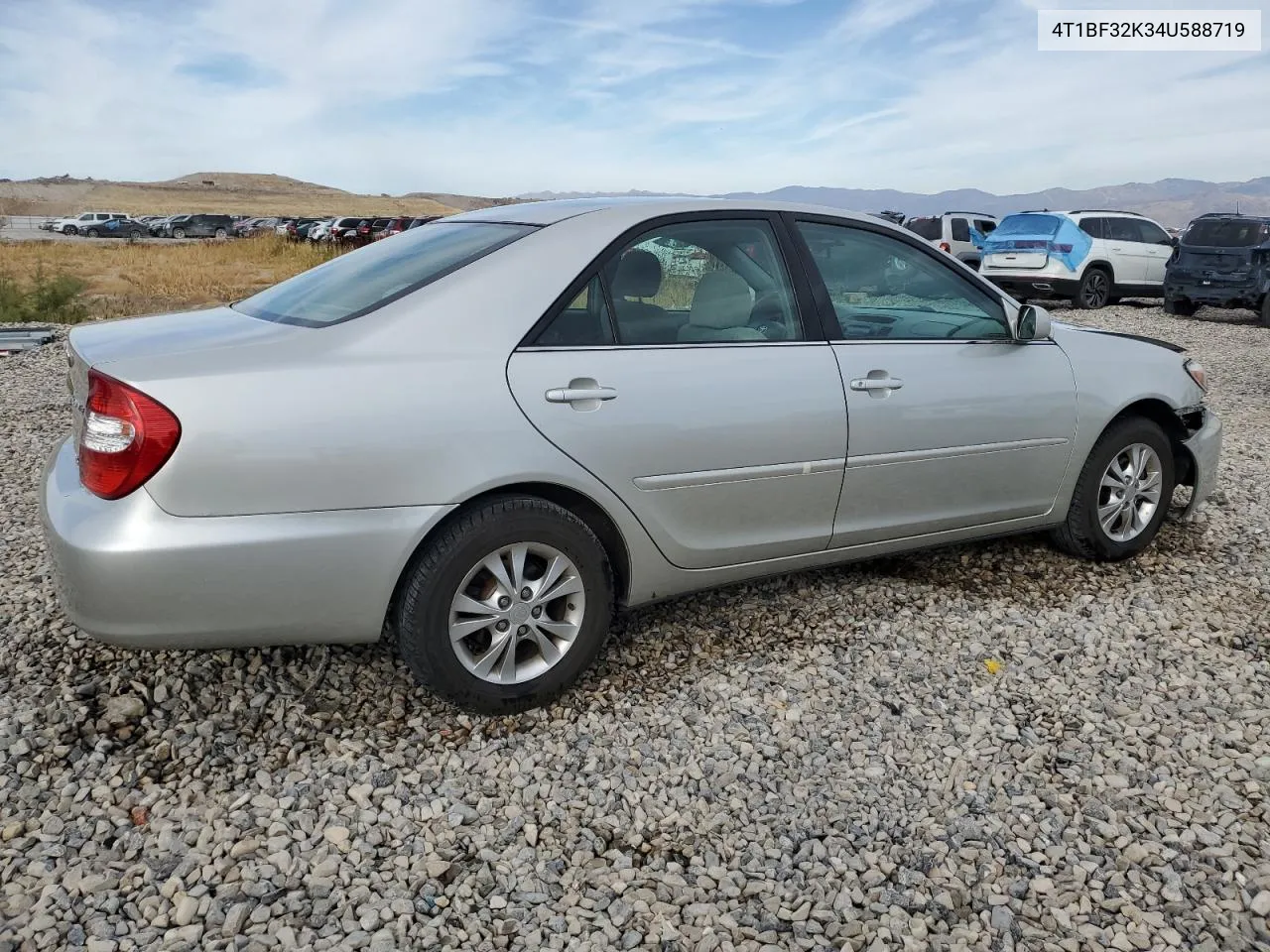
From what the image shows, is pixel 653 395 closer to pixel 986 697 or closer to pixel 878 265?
pixel 878 265

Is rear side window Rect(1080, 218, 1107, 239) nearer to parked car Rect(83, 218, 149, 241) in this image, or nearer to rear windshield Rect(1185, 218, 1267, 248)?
rear windshield Rect(1185, 218, 1267, 248)

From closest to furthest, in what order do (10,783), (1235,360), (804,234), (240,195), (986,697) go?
(10,783) → (986,697) → (804,234) → (1235,360) → (240,195)

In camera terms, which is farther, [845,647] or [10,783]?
[845,647]

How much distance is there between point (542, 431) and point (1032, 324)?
2164 mm

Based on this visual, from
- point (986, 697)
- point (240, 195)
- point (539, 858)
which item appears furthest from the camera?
point (240, 195)

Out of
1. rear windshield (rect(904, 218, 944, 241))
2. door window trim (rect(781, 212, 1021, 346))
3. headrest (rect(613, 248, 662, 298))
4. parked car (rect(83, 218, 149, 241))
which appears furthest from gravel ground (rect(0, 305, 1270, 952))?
parked car (rect(83, 218, 149, 241))

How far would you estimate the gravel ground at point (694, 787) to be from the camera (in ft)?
7.83

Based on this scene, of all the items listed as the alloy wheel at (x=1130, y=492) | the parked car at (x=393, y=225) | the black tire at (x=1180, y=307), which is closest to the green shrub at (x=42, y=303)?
the alloy wheel at (x=1130, y=492)

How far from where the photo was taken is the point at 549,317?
3131 millimetres

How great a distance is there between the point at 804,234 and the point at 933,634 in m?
1.63

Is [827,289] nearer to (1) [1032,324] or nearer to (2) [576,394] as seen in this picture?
(1) [1032,324]

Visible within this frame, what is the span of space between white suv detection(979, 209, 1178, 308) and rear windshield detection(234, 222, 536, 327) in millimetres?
13865

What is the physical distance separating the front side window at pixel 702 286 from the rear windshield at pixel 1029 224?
14272 millimetres

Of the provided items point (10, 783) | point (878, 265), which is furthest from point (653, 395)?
point (10, 783)
